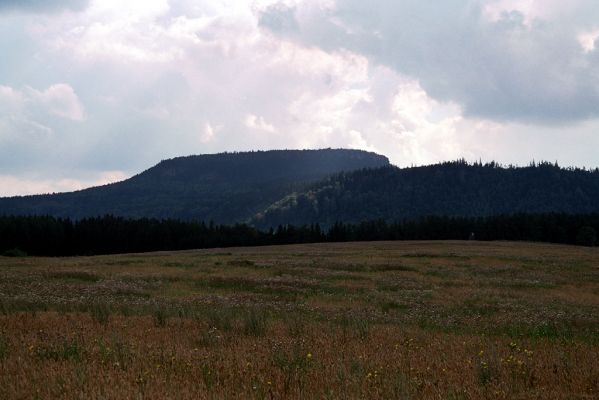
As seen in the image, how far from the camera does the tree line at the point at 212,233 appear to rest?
110 meters

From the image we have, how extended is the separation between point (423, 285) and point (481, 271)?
13.5m

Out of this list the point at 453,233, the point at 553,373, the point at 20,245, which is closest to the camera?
the point at 553,373

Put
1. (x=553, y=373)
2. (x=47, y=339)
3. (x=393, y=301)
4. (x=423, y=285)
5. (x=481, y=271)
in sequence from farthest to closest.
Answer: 1. (x=481, y=271)
2. (x=423, y=285)
3. (x=393, y=301)
4. (x=47, y=339)
5. (x=553, y=373)

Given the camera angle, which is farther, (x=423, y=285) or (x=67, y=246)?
(x=67, y=246)

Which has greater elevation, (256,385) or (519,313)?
(256,385)

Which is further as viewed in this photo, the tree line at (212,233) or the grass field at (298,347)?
the tree line at (212,233)

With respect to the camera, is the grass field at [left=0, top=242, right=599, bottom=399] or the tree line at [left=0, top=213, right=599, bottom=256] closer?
the grass field at [left=0, top=242, right=599, bottom=399]

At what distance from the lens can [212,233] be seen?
438ft

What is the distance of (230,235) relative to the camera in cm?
13375

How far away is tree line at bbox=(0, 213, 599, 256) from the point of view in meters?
110

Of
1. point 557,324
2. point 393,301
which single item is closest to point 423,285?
point 393,301

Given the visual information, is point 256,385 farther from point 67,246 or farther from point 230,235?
point 230,235

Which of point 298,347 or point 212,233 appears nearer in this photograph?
point 298,347

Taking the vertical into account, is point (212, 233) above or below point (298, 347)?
above
